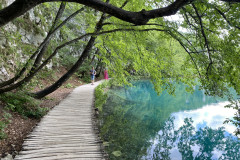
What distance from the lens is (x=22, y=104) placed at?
6.87 m

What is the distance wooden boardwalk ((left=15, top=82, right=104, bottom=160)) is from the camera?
164 inches

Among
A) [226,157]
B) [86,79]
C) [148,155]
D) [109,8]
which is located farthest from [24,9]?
[86,79]

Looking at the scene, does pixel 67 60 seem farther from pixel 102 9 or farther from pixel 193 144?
pixel 102 9

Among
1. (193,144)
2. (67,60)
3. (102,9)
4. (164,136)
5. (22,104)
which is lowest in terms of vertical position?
(193,144)

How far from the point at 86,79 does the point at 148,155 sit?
49.0ft

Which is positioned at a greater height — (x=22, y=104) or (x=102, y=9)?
(x=102, y=9)

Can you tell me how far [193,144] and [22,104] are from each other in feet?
29.5

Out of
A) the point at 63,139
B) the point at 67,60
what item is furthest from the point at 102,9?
the point at 67,60

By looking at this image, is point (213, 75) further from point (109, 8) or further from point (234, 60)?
point (109, 8)

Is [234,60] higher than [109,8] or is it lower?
lower

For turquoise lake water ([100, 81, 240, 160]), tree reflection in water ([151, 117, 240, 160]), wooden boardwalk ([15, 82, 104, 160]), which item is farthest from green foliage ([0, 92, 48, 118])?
tree reflection in water ([151, 117, 240, 160])

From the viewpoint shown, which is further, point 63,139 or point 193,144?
point 193,144

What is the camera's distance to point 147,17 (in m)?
2.65

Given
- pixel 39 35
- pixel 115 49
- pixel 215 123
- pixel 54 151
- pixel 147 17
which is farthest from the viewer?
pixel 39 35
